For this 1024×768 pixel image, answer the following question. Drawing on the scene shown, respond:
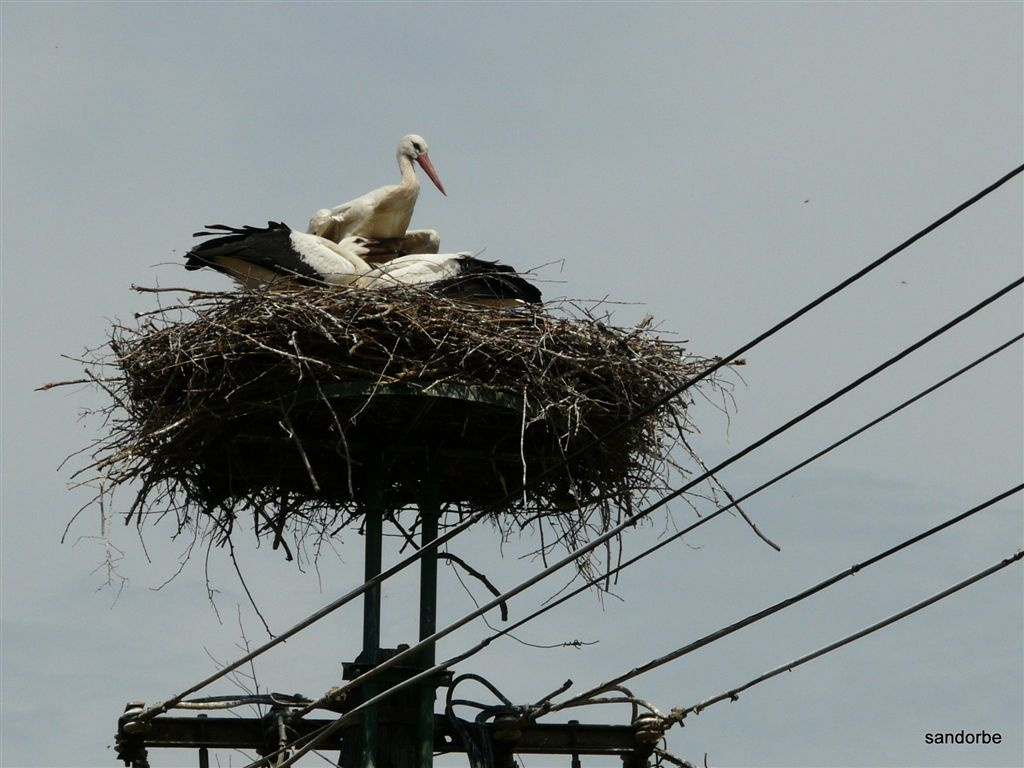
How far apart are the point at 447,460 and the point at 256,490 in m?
1.03

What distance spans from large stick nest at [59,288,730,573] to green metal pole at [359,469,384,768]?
0.11 feet

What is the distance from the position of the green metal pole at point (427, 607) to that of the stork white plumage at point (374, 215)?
2.79m

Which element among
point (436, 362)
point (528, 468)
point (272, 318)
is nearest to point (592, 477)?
point (528, 468)

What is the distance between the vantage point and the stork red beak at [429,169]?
→ 14133mm

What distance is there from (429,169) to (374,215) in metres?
0.97

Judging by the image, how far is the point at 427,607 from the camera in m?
10.7

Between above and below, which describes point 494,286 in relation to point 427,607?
above

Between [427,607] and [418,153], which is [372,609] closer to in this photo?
[427,607]

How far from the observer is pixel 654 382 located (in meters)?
10.7

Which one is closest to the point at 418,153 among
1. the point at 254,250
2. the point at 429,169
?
the point at 429,169

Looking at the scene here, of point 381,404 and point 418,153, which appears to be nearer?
point 381,404

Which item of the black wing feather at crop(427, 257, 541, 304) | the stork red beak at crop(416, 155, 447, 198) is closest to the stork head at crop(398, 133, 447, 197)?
the stork red beak at crop(416, 155, 447, 198)

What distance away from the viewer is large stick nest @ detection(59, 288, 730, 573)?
10.2m

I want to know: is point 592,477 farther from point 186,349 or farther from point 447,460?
point 186,349
